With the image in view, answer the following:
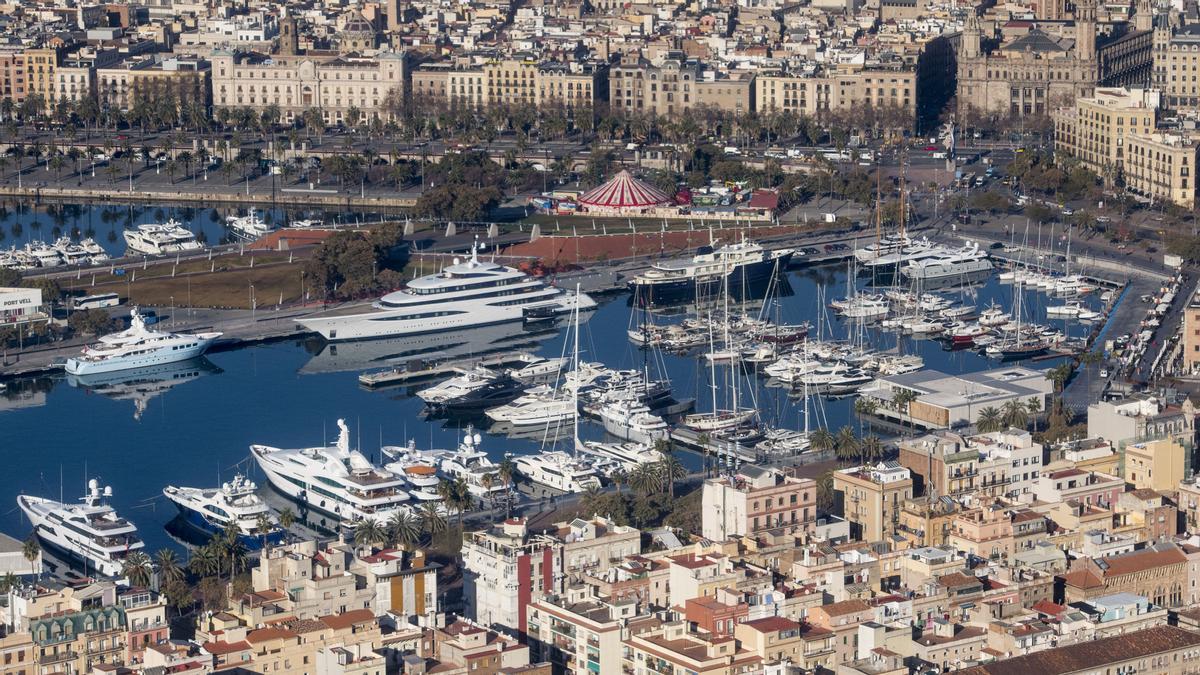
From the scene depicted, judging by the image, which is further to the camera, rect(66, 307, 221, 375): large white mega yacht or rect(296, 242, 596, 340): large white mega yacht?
rect(296, 242, 596, 340): large white mega yacht

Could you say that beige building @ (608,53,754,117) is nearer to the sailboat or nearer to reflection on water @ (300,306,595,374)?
reflection on water @ (300,306,595,374)

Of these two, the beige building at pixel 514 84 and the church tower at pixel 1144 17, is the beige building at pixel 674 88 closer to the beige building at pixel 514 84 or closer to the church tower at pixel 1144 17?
A: the beige building at pixel 514 84

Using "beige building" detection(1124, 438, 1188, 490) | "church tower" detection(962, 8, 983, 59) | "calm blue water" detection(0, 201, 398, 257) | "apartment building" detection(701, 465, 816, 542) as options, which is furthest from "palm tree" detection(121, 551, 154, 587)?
"church tower" detection(962, 8, 983, 59)

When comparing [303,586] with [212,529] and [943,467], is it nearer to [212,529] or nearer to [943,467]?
[212,529]

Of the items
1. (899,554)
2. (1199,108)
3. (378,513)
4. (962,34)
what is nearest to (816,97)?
(962,34)

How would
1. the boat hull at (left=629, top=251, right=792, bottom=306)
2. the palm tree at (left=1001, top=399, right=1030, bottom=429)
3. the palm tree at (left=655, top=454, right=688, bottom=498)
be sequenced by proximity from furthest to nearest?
the boat hull at (left=629, top=251, right=792, bottom=306) → the palm tree at (left=1001, top=399, right=1030, bottom=429) → the palm tree at (left=655, top=454, right=688, bottom=498)

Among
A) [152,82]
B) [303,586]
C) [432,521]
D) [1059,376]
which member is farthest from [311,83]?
[303,586]

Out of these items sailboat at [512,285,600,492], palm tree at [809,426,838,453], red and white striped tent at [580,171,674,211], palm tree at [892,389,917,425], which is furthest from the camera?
red and white striped tent at [580,171,674,211]
